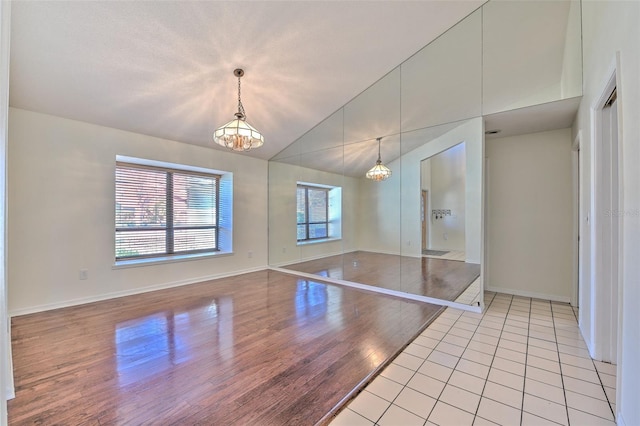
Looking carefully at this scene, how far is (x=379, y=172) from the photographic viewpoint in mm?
4457

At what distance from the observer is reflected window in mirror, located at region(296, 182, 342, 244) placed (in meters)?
5.25

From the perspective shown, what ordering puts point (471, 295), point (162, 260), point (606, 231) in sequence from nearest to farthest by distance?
point (606, 231) < point (471, 295) < point (162, 260)

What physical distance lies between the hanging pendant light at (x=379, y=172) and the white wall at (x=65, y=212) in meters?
3.23

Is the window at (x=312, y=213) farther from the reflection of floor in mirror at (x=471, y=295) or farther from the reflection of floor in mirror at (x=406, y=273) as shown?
the reflection of floor in mirror at (x=471, y=295)

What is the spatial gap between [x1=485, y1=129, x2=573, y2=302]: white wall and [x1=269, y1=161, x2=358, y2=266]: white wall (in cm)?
Result: 237

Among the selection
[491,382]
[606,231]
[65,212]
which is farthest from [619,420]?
[65,212]

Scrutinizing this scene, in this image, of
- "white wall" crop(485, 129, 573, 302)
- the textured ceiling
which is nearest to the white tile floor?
"white wall" crop(485, 129, 573, 302)

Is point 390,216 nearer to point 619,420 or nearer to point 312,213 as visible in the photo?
point 312,213

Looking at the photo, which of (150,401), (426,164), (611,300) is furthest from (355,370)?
(426,164)

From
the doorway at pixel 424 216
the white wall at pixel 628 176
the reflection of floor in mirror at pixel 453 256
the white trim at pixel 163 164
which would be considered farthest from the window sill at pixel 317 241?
the white wall at pixel 628 176

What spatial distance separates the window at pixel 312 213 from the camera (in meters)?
5.45

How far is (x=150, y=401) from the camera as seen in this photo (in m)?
1.84

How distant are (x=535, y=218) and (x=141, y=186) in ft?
19.6

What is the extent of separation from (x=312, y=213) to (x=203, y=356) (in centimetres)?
354
